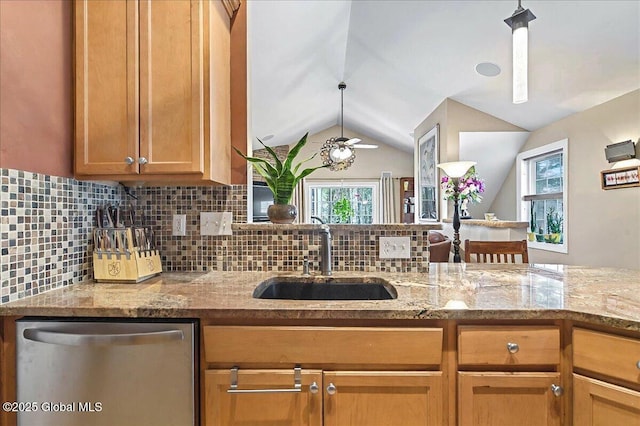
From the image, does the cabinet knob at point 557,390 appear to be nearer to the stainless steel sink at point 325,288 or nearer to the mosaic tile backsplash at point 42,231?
the stainless steel sink at point 325,288

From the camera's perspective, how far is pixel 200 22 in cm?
145

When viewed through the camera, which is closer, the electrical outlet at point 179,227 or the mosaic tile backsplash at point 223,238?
the mosaic tile backsplash at point 223,238

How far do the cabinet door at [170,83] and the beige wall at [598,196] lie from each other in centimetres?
372

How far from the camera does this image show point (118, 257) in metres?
1.48

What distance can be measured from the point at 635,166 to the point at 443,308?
125 inches

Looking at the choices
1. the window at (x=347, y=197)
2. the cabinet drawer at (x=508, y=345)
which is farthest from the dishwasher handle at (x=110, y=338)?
the window at (x=347, y=197)

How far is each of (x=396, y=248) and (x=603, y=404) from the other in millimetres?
884

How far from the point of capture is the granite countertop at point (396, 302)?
1.05 meters

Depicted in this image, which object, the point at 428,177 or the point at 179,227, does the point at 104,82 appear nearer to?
the point at 179,227

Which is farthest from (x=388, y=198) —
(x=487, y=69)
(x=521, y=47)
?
(x=521, y=47)

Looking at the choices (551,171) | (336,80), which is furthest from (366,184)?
(551,171)

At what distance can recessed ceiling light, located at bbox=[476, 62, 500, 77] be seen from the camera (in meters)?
3.75

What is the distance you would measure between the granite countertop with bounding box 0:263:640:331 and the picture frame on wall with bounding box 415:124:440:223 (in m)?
3.96

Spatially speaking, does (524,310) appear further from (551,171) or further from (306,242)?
(551,171)
